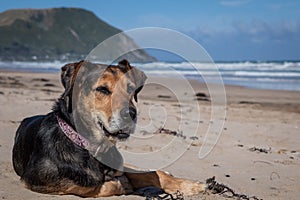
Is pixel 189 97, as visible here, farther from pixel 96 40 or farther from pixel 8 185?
pixel 96 40

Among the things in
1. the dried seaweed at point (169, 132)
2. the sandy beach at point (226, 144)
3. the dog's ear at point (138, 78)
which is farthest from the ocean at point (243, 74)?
the dog's ear at point (138, 78)

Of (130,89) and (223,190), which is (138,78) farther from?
(223,190)

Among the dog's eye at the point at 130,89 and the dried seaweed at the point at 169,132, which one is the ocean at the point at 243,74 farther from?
the dog's eye at the point at 130,89

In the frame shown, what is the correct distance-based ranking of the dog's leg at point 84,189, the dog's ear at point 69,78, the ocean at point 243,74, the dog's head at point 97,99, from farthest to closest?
the ocean at point 243,74
the dog's ear at point 69,78
the dog's head at point 97,99
the dog's leg at point 84,189

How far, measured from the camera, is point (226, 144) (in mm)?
8297

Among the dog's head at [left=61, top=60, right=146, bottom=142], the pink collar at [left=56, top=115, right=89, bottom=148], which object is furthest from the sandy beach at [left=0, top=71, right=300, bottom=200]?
the dog's head at [left=61, top=60, right=146, bottom=142]

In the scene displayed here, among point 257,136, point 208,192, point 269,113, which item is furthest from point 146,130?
point 269,113

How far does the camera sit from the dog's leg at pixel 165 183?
540cm

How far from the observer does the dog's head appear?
493cm

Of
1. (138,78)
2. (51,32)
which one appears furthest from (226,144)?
(51,32)

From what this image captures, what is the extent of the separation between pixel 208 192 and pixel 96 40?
113782mm

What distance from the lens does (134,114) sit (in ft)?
16.0

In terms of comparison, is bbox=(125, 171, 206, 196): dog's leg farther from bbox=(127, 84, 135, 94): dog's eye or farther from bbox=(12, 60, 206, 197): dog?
bbox=(127, 84, 135, 94): dog's eye

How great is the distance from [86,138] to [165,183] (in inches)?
48.7
